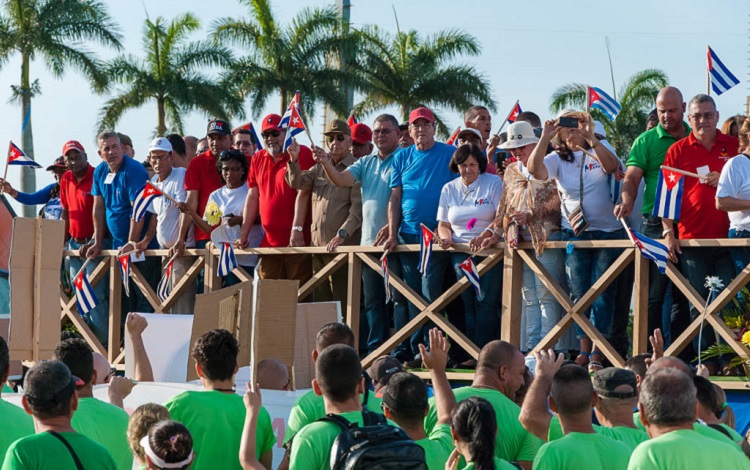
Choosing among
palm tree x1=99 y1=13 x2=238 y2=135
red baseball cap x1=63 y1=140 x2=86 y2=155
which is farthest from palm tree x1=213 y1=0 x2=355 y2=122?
red baseball cap x1=63 y1=140 x2=86 y2=155

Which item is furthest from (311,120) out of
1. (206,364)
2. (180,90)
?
(206,364)

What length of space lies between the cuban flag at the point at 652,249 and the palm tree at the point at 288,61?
101 feet

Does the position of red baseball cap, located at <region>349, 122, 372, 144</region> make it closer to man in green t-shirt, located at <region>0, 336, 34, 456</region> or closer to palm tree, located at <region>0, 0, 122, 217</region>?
man in green t-shirt, located at <region>0, 336, 34, 456</region>

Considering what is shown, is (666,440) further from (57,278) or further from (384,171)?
(384,171)

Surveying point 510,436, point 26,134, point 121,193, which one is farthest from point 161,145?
point 26,134

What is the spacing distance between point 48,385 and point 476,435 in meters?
1.84

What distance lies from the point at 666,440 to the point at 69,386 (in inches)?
99.5

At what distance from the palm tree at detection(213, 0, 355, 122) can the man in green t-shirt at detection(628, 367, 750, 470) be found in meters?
35.2

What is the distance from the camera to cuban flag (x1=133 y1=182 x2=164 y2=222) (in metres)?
13.0

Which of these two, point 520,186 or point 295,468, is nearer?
point 295,468

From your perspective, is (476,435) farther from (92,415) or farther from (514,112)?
(514,112)

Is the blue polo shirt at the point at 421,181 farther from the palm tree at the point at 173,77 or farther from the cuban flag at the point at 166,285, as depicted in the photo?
the palm tree at the point at 173,77

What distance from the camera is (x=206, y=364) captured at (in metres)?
6.14

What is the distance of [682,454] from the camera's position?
16.1ft
